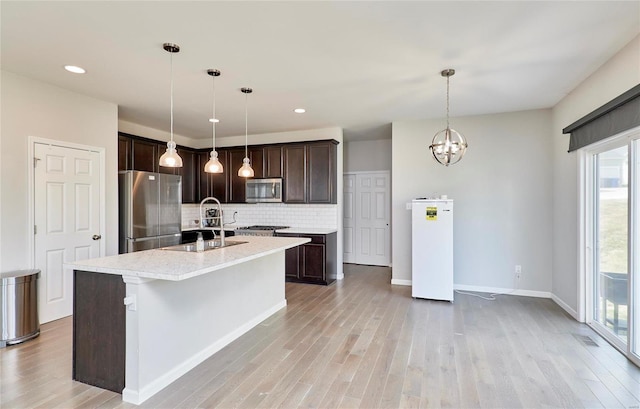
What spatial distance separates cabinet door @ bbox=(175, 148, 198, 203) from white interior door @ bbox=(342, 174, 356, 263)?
121 inches

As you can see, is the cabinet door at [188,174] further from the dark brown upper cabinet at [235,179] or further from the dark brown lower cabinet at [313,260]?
the dark brown lower cabinet at [313,260]

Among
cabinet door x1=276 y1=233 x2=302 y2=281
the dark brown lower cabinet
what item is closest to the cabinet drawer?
the dark brown lower cabinet

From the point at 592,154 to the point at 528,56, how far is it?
4.73 ft

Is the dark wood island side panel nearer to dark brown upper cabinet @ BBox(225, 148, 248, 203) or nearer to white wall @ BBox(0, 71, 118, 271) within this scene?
white wall @ BBox(0, 71, 118, 271)

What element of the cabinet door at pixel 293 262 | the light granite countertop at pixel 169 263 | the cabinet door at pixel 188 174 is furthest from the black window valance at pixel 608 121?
the cabinet door at pixel 188 174

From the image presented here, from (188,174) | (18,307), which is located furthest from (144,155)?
(18,307)

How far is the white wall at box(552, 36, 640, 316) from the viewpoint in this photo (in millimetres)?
2812

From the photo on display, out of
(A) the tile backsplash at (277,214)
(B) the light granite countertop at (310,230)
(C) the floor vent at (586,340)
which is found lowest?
(C) the floor vent at (586,340)

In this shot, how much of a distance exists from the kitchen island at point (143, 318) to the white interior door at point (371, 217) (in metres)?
4.30

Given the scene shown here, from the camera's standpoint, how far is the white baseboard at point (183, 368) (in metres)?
2.13

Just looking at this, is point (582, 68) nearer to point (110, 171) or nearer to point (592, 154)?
point (592, 154)

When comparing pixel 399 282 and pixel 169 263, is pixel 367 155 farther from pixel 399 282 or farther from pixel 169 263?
pixel 169 263

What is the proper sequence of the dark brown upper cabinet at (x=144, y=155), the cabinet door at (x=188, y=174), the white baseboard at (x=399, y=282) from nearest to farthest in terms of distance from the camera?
the dark brown upper cabinet at (x=144, y=155) → the white baseboard at (x=399, y=282) → the cabinet door at (x=188, y=174)

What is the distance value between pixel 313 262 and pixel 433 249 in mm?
1850
